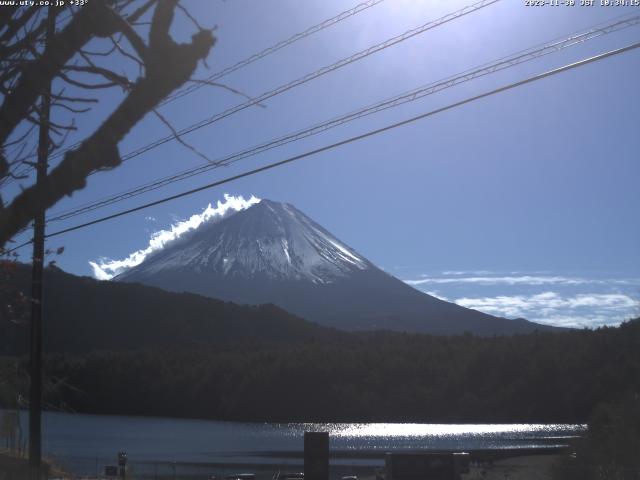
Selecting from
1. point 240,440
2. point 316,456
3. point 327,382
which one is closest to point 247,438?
point 240,440

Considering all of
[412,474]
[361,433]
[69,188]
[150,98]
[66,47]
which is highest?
[66,47]

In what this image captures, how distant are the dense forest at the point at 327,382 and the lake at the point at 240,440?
6.22 feet

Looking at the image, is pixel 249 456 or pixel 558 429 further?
pixel 558 429

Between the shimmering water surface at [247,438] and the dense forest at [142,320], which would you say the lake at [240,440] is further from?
the dense forest at [142,320]

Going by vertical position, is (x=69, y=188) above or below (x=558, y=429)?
above

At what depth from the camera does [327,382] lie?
8700cm

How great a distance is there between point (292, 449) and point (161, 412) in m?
33.2

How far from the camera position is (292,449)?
195ft

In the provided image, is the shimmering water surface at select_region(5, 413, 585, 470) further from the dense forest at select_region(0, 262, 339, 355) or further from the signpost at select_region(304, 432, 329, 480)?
the signpost at select_region(304, 432, 329, 480)

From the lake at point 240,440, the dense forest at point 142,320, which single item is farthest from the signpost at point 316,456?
the dense forest at point 142,320

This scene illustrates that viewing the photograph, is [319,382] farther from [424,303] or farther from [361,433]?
[424,303]

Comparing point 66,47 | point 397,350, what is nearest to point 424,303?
point 397,350

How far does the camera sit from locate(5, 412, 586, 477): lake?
49541 mm

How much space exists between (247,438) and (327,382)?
62.1 feet
